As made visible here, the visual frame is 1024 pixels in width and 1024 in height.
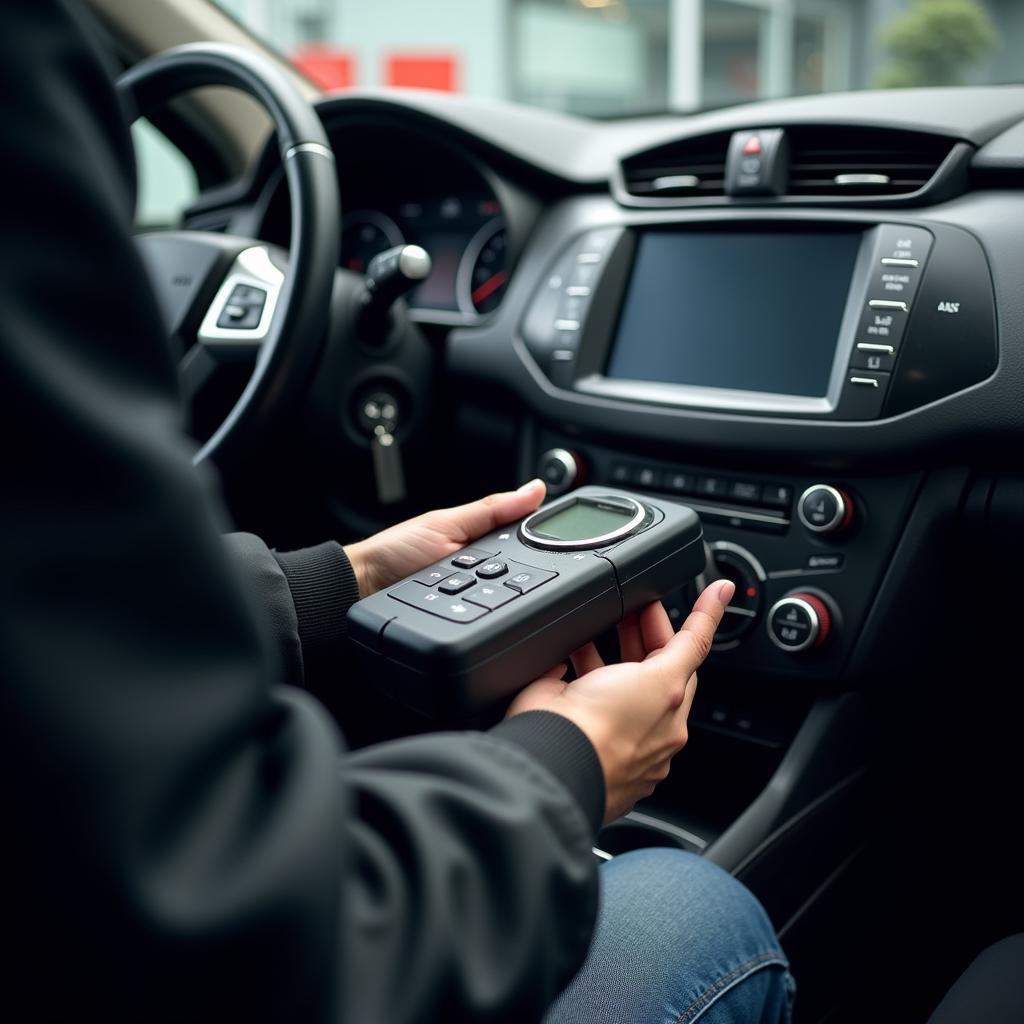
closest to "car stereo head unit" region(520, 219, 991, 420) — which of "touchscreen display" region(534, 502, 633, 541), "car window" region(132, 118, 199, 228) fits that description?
"touchscreen display" region(534, 502, 633, 541)

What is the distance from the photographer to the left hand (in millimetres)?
848

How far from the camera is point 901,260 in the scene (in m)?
0.94

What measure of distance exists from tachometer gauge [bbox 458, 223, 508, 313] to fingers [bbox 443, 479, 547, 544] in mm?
610

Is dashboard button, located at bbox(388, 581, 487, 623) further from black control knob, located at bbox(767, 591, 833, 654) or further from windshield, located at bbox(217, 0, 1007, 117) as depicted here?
windshield, located at bbox(217, 0, 1007, 117)

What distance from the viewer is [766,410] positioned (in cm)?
100

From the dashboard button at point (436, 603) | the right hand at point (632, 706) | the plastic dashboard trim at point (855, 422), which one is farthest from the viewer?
the plastic dashboard trim at point (855, 422)

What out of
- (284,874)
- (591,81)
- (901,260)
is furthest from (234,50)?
(591,81)

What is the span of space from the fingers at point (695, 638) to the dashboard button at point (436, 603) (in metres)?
0.12

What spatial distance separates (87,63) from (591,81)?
5658 mm

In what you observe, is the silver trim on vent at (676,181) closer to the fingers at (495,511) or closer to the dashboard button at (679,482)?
the dashboard button at (679,482)

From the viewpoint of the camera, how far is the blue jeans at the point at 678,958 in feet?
2.18

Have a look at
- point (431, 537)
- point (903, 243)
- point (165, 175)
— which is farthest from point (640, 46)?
point (431, 537)

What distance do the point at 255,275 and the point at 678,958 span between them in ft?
2.86

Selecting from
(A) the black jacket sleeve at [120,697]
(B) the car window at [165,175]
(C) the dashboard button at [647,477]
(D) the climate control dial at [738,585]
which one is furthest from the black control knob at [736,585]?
(B) the car window at [165,175]
